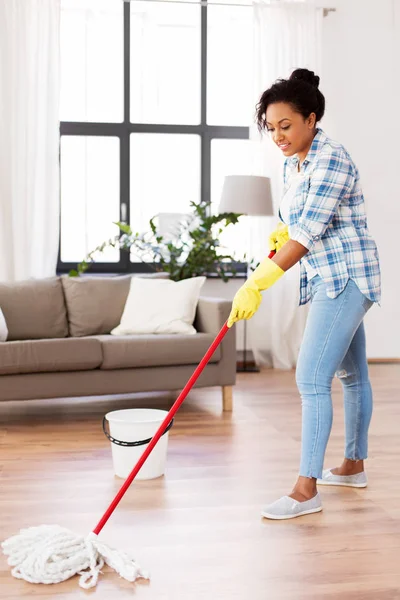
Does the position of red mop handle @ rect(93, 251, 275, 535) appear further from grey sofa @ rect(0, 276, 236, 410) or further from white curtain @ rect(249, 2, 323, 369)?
white curtain @ rect(249, 2, 323, 369)

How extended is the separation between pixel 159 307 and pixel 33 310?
2.24ft

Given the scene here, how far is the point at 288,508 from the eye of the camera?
238 cm

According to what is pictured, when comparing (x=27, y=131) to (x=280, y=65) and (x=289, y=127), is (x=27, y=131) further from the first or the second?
(x=289, y=127)

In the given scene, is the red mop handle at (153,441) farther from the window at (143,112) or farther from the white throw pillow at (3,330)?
the window at (143,112)

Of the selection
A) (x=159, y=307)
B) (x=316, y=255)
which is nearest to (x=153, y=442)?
(x=316, y=255)

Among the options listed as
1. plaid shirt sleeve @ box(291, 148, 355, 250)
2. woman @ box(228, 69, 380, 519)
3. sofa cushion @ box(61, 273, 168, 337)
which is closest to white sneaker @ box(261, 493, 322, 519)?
woman @ box(228, 69, 380, 519)

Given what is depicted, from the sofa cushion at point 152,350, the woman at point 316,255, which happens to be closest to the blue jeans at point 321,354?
the woman at point 316,255

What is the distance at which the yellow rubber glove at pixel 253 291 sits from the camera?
2.26 meters

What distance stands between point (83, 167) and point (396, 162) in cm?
231

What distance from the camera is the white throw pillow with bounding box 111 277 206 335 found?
4.13 metres

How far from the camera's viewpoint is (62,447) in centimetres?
330

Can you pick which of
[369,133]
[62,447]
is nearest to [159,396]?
[62,447]

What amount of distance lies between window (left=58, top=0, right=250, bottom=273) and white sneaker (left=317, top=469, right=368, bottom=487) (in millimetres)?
3185

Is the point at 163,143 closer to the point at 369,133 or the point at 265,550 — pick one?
the point at 369,133
